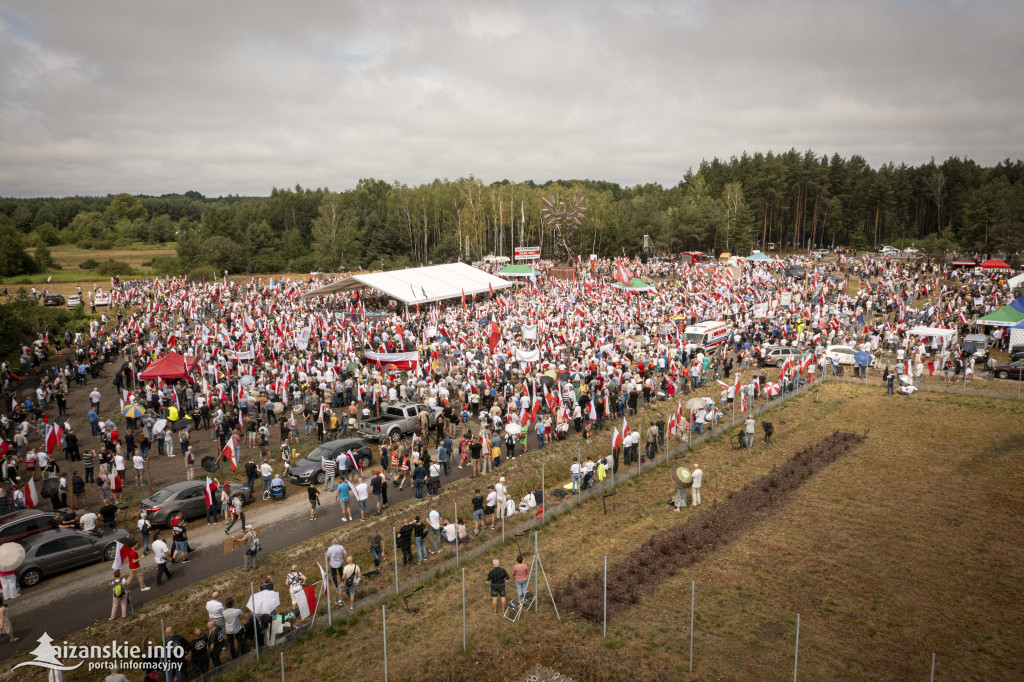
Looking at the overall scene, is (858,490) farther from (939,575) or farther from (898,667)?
(898,667)

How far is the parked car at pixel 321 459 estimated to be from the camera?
67.5 ft

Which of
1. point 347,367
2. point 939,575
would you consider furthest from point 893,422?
point 347,367

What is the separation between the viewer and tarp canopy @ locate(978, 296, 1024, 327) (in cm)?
3512

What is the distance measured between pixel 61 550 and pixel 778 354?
33.7m

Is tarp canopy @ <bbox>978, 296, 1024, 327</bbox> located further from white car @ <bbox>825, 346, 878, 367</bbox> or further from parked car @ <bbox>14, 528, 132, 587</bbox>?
parked car @ <bbox>14, 528, 132, 587</bbox>

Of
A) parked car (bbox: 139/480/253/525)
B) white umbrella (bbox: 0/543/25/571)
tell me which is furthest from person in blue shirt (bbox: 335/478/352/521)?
white umbrella (bbox: 0/543/25/571)

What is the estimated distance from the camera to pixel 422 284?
5353 cm

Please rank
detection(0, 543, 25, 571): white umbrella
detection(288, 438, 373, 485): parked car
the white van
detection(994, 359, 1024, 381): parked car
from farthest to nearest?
the white van
detection(994, 359, 1024, 381): parked car
detection(288, 438, 373, 485): parked car
detection(0, 543, 25, 571): white umbrella

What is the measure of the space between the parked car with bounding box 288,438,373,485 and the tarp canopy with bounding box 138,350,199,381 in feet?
35.3

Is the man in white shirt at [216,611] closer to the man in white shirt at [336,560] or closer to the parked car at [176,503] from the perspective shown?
the man in white shirt at [336,560]

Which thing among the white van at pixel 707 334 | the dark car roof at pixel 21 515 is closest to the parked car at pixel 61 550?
the dark car roof at pixel 21 515

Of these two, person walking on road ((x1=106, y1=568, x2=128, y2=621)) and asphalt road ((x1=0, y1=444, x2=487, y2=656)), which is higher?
person walking on road ((x1=106, y1=568, x2=128, y2=621))

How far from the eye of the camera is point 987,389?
1134 inches

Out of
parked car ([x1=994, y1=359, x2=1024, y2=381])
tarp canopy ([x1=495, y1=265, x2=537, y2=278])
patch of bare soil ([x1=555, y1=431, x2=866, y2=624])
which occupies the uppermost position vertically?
tarp canopy ([x1=495, y1=265, x2=537, y2=278])
